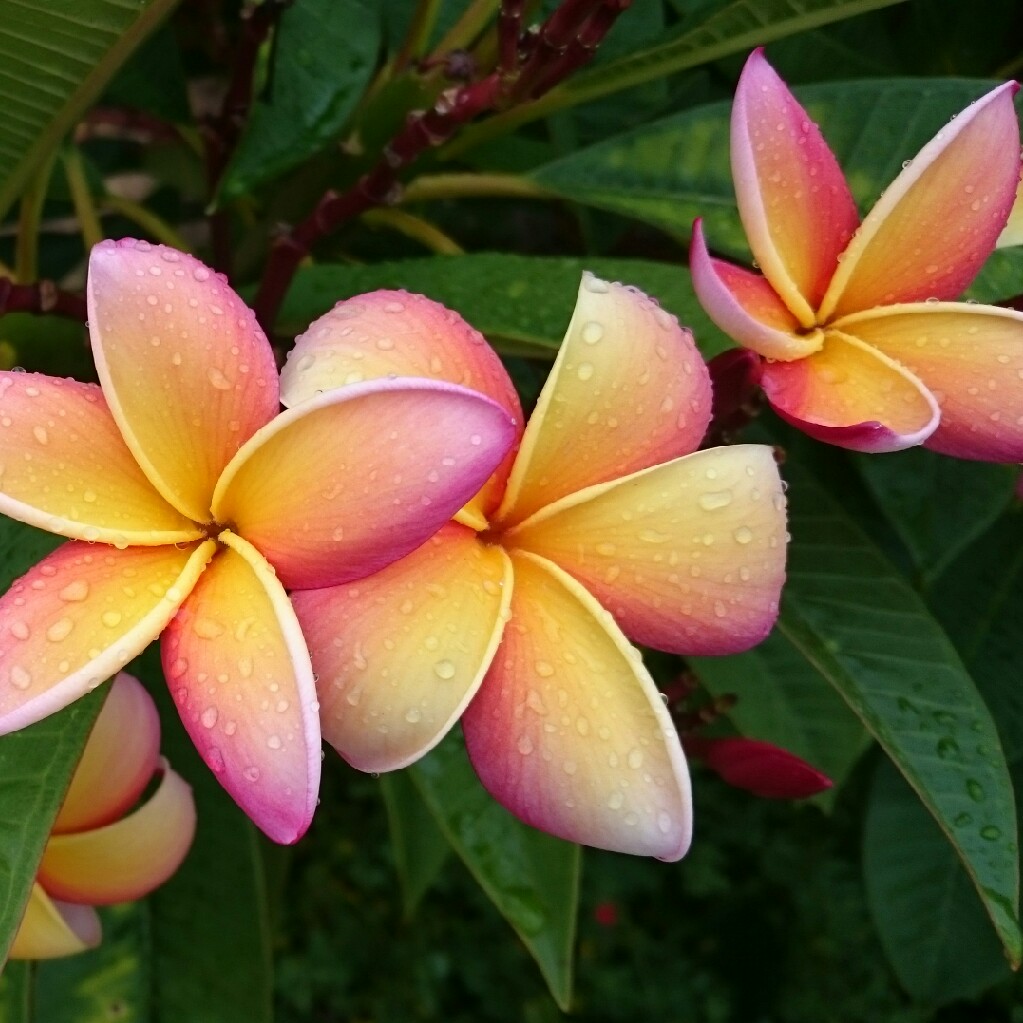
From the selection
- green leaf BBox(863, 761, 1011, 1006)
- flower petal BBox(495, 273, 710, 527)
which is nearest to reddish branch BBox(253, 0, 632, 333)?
flower petal BBox(495, 273, 710, 527)

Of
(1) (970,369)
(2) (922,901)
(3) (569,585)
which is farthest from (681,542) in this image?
(2) (922,901)

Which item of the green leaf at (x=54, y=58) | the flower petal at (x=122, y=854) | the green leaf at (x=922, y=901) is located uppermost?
the green leaf at (x=54, y=58)

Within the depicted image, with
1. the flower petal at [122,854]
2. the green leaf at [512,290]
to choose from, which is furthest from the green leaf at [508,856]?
the green leaf at [512,290]

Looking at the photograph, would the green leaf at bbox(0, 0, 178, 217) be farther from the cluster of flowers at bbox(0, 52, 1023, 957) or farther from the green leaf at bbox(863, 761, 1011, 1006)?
the green leaf at bbox(863, 761, 1011, 1006)

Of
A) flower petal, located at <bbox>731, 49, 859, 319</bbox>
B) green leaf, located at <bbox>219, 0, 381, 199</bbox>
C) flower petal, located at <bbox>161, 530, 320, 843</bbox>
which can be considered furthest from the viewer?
green leaf, located at <bbox>219, 0, 381, 199</bbox>

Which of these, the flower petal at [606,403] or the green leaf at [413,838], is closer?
the flower petal at [606,403]

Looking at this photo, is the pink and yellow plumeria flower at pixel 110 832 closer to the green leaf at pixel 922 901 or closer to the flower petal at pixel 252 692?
the flower petal at pixel 252 692

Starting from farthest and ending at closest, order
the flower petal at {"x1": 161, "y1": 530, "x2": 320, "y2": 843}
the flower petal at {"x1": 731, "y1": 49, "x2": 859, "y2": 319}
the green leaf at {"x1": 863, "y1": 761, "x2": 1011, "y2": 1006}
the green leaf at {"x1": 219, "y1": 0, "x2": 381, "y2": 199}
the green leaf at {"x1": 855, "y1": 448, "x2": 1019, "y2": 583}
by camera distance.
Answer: the green leaf at {"x1": 863, "y1": 761, "x2": 1011, "y2": 1006}, the green leaf at {"x1": 855, "y1": 448, "x2": 1019, "y2": 583}, the green leaf at {"x1": 219, "y1": 0, "x2": 381, "y2": 199}, the flower petal at {"x1": 731, "y1": 49, "x2": 859, "y2": 319}, the flower petal at {"x1": 161, "y1": 530, "x2": 320, "y2": 843}
